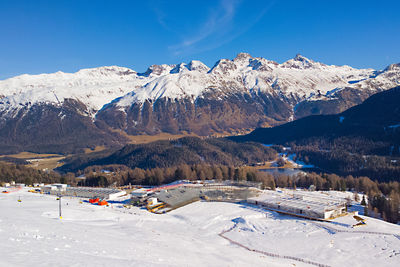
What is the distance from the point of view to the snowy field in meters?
31.5

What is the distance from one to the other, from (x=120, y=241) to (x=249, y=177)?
2775 inches

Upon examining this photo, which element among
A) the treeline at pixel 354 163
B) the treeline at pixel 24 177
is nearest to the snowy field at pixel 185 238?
the treeline at pixel 24 177

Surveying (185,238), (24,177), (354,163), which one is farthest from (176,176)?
(354,163)

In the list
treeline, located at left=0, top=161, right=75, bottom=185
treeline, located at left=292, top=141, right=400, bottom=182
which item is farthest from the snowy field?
treeline, located at left=292, top=141, right=400, bottom=182

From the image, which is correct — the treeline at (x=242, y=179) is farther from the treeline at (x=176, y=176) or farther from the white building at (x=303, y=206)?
the white building at (x=303, y=206)

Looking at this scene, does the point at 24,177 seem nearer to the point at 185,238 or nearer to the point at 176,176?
the point at 176,176

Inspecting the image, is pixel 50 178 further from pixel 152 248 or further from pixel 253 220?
pixel 152 248

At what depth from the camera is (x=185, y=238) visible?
47.9 meters

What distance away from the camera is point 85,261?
1120 inches

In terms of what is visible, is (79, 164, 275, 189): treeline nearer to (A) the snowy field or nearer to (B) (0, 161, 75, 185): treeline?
(B) (0, 161, 75, 185): treeline

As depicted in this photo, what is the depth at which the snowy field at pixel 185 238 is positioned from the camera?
3148cm

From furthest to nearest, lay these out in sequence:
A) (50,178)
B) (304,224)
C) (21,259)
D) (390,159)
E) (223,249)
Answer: (390,159) < (50,178) < (304,224) < (223,249) < (21,259)

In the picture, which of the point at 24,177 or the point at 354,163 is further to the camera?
the point at 354,163

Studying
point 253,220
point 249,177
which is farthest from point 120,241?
point 249,177
